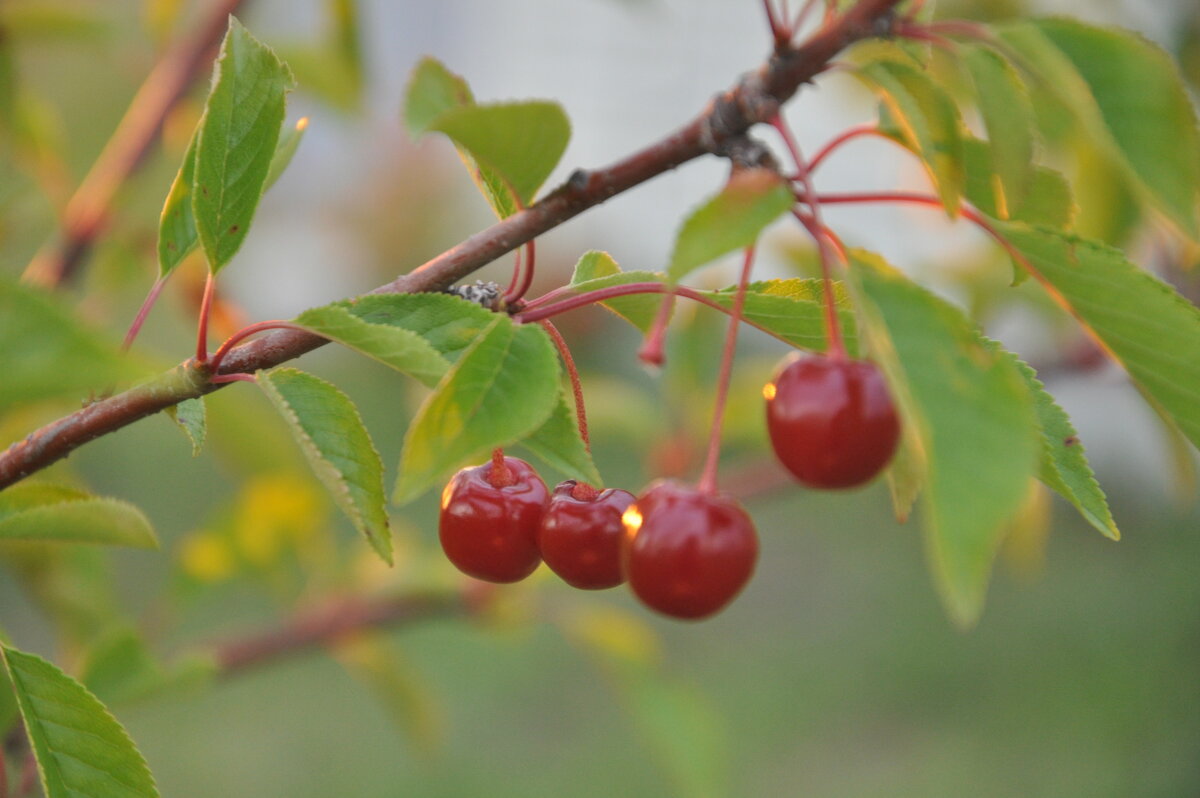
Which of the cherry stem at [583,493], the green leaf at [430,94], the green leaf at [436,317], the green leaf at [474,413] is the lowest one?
the cherry stem at [583,493]

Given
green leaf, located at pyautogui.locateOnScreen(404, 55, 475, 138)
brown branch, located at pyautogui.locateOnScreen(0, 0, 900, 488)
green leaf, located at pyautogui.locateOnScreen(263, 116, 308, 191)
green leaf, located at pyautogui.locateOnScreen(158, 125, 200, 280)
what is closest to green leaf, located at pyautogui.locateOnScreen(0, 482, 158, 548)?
brown branch, located at pyautogui.locateOnScreen(0, 0, 900, 488)

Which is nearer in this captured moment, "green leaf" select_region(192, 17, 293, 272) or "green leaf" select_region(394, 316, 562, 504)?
"green leaf" select_region(394, 316, 562, 504)

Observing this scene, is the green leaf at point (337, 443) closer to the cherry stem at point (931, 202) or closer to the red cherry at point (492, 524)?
the red cherry at point (492, 524)

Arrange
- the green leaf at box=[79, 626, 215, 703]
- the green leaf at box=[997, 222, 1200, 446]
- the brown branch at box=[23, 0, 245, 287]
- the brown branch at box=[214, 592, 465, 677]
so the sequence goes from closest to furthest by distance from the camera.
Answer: the green leaf at box=[997, 222, 1200, 446]
the green leaf at box=[79, 626, 215, 703]
the brown branch at box=[23, 0, 245, 287]
the brown branch at box=[214, 592, 465, 677]

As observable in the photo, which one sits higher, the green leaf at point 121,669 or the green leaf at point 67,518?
the green leaf at point 67,518

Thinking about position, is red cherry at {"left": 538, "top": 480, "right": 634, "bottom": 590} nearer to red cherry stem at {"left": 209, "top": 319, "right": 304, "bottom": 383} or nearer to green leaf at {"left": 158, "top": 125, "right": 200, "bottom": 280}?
red cherry stem at {"left": 209, "top": 319, "right": 304, "bottom": 383}

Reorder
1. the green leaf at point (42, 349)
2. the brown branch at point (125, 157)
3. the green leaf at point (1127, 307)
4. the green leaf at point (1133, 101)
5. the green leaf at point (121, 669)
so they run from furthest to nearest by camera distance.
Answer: the brown branch at point (125, 157), the green leaf at point (121, 669), the green leaf at point (1127, 307), the green leaf at point (1133, 101), the green leaf at point (42, 349)

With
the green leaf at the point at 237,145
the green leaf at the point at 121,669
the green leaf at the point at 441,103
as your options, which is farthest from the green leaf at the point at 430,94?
the green leaf at the point at 121,669
